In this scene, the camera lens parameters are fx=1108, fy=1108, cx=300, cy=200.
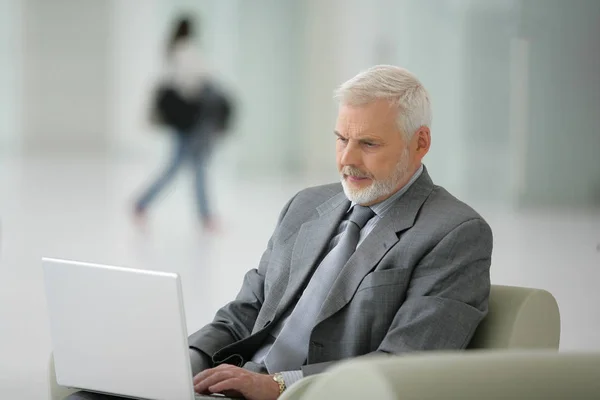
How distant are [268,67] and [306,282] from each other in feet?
26.9

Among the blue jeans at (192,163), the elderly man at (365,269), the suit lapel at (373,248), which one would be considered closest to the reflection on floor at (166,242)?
the blue jeans at (192,163)

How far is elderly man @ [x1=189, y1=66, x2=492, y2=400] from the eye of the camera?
7.19ft

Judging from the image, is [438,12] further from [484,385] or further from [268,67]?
[484,385]

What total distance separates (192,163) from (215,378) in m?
7.42

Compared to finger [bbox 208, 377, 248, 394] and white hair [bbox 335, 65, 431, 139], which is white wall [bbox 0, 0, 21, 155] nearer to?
white hair [bbox 335, 65, 431, 139]

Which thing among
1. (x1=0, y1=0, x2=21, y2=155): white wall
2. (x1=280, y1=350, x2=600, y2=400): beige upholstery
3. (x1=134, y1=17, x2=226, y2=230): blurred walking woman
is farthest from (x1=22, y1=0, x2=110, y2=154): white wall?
(x1=280, y1=350, x2=600, y2=400): beige upholstery

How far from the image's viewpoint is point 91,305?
2.11 metres

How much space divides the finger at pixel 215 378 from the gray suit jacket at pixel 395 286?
6.1 inches

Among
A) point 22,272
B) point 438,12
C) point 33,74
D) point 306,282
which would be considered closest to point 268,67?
point 438,12

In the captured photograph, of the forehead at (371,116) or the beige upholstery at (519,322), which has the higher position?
the forehead at (371,116)

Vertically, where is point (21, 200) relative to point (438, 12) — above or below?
below

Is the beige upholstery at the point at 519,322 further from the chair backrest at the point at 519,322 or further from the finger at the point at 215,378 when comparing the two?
the finger at the point at 215,378

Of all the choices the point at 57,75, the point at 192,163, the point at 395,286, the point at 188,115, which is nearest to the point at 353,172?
the point at 395,286

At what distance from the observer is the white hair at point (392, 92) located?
234 cm
